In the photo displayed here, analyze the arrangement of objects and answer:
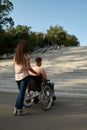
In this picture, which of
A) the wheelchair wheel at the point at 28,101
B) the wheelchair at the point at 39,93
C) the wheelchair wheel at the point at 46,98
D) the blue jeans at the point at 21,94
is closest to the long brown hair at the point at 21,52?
the blue jeans at the point at 21,94

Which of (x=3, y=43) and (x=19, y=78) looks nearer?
(x=19, y=78)

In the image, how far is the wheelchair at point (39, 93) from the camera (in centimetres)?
863

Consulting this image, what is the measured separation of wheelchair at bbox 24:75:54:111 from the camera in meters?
8.63

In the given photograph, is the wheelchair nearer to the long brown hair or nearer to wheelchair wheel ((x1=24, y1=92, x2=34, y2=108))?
wheelchair wheel ((x1=24, y1=92, x2=34, y2=108))

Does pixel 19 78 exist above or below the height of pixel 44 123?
above

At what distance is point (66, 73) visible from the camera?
16.7 m

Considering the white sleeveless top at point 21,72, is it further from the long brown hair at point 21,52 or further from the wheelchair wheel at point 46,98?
the wheelchair wheel at point 46,98

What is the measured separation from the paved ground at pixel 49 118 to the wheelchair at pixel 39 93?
162 millimetres

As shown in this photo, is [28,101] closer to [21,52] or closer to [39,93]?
[39,93]

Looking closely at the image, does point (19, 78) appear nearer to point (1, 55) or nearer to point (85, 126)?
point (85, 126)

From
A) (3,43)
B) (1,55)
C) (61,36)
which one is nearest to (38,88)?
(3,43)

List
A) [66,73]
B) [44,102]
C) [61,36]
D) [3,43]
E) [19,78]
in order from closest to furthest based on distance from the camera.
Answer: [19,78] < [44,102] < [66,73] < [3,43] < [61,36]

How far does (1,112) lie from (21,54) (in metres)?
1.43

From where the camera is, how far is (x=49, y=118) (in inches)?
301
